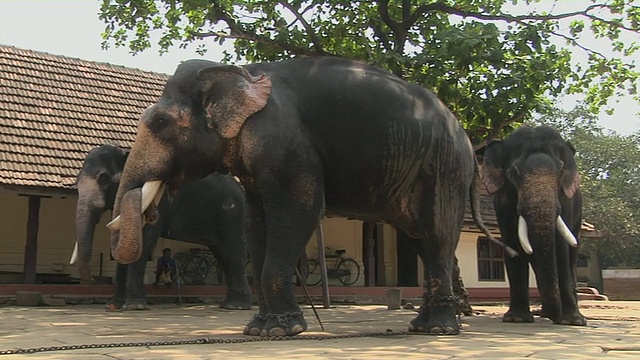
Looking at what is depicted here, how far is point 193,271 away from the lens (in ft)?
50.9

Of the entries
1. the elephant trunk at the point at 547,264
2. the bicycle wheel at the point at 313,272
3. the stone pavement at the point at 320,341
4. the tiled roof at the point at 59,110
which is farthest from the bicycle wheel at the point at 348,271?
the elephant trunk at the point at 547,264

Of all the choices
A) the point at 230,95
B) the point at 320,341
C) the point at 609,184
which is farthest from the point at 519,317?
the point at 609,184

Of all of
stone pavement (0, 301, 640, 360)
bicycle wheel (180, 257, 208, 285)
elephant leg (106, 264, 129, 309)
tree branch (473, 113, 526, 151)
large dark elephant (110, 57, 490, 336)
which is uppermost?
tree branch (473, 113, 526, 151)

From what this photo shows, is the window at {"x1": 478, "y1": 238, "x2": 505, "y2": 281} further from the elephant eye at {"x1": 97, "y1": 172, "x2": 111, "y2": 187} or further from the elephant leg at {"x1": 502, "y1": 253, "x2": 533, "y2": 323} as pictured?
the elephant eye at {"x1": 97, "y1": 172, "x2": 111, "y2": 187}

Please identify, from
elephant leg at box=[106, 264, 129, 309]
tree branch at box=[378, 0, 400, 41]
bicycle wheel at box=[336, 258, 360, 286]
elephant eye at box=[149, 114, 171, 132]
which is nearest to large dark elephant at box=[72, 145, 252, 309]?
elephant leg at box=[106, 264, 129, 309]

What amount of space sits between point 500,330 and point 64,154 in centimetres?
866

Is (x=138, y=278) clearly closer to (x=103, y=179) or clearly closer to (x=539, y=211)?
(x=103, y=179)

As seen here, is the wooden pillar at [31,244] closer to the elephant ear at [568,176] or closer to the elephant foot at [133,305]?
the elephant foot at [133,305]

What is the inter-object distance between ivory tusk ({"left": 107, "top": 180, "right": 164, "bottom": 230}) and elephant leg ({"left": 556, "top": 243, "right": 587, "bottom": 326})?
4.38 meters

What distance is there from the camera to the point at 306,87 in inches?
248

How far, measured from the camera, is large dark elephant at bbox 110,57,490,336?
5863mm

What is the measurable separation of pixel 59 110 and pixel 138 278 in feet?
17.4

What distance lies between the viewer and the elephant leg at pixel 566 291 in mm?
7777

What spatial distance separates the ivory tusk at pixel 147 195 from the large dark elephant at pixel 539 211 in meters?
3.82
